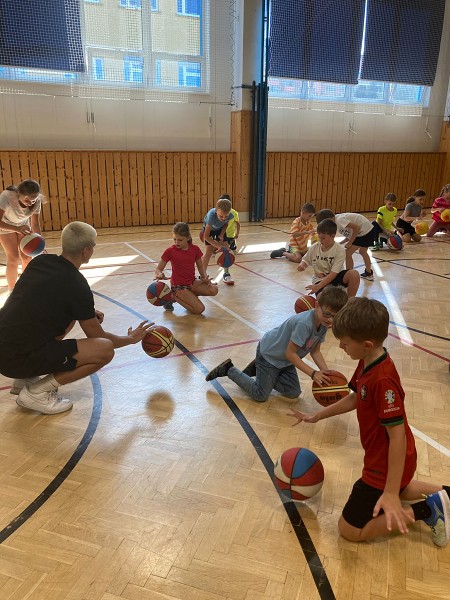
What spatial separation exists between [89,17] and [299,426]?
11.8m

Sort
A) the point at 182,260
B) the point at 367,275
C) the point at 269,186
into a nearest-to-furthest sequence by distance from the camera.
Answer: the point at 182,260 → the point at 367,275 → the point at 269,186

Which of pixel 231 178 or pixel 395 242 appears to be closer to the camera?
pixel 395 242

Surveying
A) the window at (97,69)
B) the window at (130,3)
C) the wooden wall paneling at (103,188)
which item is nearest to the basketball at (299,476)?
the wooden wall paneling at (103,188)

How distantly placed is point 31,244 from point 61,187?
19.8 feet

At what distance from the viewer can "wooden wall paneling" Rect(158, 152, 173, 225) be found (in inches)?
530

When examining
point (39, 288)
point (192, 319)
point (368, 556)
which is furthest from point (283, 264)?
point (368, 556)

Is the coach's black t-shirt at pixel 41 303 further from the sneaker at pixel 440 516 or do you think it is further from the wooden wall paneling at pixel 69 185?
the wooden wall paneling at pixel 69 185

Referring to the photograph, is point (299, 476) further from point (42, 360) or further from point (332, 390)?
point (42, 360)

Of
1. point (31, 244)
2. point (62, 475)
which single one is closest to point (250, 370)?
point (62, 475)

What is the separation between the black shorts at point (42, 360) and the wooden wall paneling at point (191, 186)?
34.7 feet

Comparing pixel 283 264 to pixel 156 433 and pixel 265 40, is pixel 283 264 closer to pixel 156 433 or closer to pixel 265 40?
pixel 156 433

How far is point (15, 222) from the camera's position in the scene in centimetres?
699

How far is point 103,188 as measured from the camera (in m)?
13.1

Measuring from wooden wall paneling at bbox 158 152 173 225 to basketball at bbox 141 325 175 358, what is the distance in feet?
30.7
